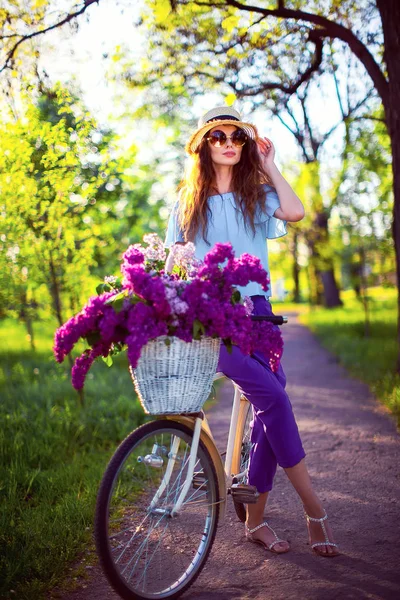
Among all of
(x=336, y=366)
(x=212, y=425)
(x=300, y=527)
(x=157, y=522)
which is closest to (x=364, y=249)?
(x=336, y=366)

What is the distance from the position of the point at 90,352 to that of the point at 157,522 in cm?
89

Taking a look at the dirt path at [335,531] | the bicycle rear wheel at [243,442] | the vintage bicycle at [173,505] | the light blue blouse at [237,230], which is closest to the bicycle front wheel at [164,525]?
the vintage bicycle at [173,505]

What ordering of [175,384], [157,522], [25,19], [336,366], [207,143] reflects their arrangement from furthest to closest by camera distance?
[336,366], [25,19], [207,143], [157,522], [175,384]

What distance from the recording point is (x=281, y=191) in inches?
133

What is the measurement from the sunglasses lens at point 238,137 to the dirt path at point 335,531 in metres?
2.24

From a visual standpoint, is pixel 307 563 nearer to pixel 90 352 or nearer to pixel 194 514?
pixel 194 514

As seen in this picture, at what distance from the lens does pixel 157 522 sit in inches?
118

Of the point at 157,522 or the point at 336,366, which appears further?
the point at 336,366

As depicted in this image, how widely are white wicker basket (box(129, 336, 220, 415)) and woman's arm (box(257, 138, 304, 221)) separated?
94 centimetres

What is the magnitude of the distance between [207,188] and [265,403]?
3.98 feet

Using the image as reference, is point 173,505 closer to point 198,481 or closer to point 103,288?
point 198,481

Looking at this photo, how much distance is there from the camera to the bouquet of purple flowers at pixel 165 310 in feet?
8.41

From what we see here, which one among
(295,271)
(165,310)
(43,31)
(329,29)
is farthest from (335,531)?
(295,271)

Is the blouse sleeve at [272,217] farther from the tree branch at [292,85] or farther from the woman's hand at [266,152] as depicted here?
the tree branch at [292,85]
